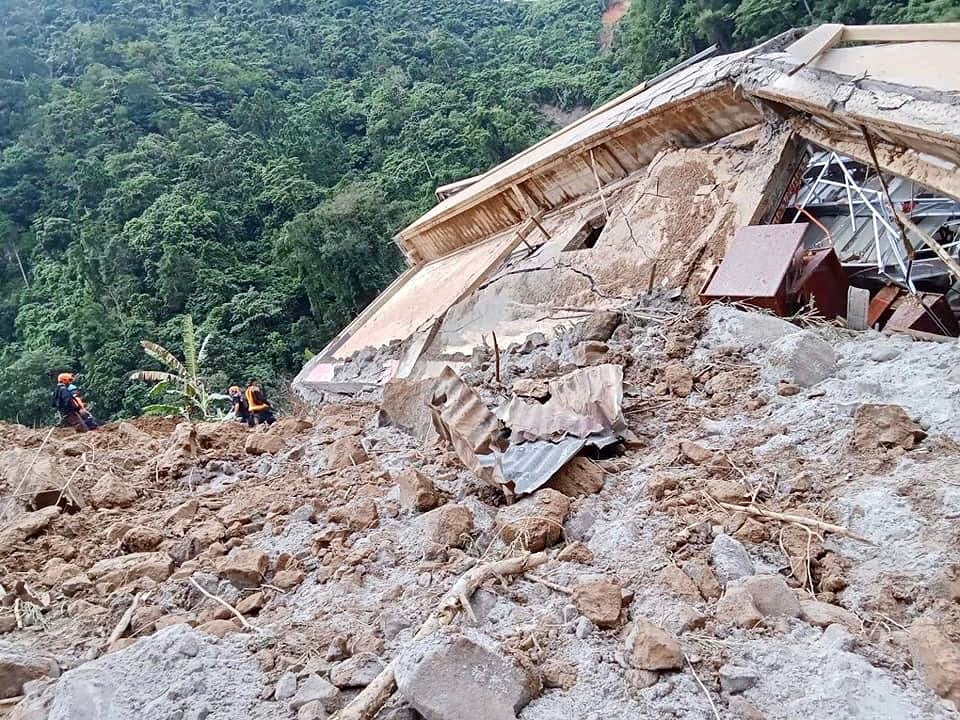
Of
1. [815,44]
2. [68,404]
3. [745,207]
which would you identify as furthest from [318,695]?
[68,404]

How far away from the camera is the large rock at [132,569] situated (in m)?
2.27

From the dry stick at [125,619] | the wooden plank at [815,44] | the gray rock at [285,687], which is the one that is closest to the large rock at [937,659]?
the gray rock at [285,687]

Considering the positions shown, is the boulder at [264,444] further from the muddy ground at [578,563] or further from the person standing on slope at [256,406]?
the person standing on slope at [256,406]

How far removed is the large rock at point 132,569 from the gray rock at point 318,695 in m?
0.93

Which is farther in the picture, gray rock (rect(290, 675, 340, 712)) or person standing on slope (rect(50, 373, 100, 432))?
person standing on slope (rect(50, 373, 100, 432))

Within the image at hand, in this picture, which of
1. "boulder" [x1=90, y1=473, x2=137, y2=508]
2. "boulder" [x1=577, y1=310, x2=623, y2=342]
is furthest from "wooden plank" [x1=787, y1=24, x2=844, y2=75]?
"boulder" [x1=90, y1=473, x2=137, y2=508]

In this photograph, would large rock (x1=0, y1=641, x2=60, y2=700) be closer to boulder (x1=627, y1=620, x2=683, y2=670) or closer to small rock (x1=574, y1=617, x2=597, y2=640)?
small rock (x1=574, y1=617, x2=597, y2=640)

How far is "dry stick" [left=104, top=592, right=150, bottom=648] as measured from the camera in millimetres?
1959

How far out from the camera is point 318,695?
156 cm

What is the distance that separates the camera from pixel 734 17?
69.2 feet

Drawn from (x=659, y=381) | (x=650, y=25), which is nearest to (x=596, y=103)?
(x=650, y=25)

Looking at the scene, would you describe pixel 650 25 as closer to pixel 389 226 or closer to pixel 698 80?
pixel 389 226

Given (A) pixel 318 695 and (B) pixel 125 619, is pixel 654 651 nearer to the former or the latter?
(A) pixel 318 695

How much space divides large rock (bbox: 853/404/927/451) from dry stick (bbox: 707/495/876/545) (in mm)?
433
